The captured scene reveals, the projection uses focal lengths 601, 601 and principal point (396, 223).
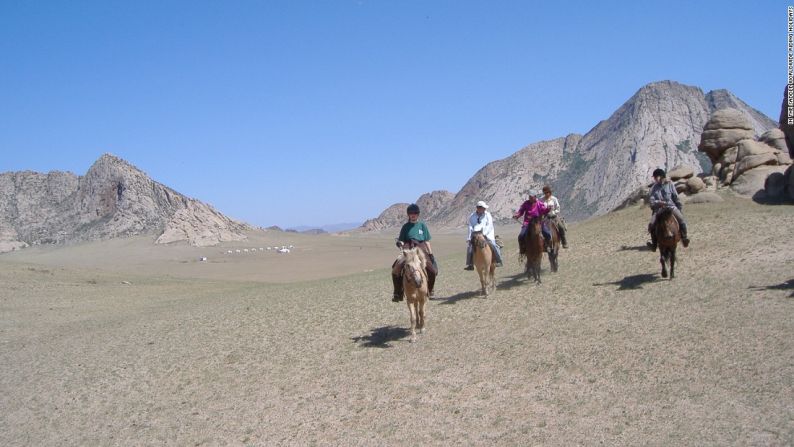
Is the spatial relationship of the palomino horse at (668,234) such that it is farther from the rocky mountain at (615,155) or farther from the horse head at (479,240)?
the rocky mountain at (615,155)

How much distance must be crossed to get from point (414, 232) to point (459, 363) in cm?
322

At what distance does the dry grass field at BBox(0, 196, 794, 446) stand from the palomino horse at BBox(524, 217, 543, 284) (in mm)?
640

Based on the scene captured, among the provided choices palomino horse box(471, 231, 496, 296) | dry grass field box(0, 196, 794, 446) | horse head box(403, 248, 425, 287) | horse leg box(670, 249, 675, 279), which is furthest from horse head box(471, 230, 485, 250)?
horse leg box(670, 249, 675, 279)

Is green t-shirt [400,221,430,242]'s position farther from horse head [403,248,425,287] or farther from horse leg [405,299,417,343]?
horse leg [405,299,417,343]

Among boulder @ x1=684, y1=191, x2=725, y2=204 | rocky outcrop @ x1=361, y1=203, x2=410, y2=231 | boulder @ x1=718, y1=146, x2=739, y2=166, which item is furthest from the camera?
rocky outcrop @ x1=361, y1=203, x2=410, y2=231

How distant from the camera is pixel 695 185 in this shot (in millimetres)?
27453

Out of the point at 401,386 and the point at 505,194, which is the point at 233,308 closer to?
the point at 401,386

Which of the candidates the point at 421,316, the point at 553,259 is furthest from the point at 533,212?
the point at 421,316

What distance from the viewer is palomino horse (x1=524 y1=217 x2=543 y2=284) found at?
50.5ft

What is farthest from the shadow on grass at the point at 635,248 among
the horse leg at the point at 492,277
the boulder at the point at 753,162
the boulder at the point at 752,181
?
the boulder at the point at 753,162

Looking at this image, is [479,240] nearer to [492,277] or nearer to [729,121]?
[492,277]

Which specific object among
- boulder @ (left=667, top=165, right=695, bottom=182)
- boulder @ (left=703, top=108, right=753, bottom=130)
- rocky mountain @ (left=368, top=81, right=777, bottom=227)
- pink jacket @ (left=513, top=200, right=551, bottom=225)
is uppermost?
rocky mountain @ (left=368, top=81, right=777, bottom=227)

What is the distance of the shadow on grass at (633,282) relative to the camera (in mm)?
13911

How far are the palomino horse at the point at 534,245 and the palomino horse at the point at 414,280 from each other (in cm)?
445
